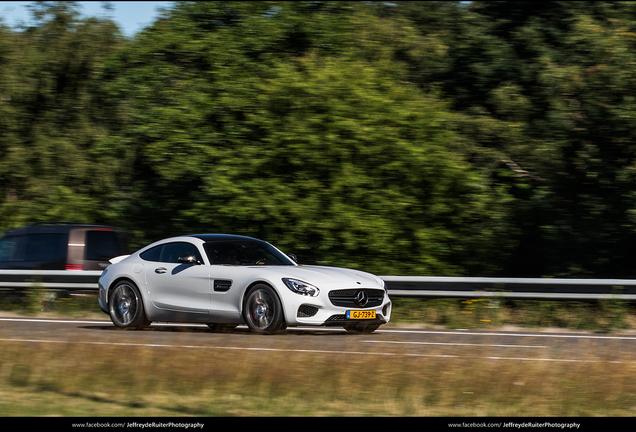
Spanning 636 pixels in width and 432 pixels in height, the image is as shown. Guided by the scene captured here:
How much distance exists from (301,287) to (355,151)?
7.25 m

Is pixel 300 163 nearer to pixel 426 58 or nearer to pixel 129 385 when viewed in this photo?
pixel 426 58

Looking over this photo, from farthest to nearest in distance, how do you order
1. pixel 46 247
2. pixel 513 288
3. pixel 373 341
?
pixel 46 247 → pixel 513 288 → pixel 373 341

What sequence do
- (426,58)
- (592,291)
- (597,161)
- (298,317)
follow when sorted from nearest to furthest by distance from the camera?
(298,317) < (592,291) < (597,161) < (426,58)

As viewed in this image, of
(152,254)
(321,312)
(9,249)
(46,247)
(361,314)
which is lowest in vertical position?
(9,249)

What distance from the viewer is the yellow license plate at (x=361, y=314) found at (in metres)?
11.5

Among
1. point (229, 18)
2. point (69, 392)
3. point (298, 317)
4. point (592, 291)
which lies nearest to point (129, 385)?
point (69, 392)

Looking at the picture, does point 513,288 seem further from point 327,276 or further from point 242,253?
point 242,253

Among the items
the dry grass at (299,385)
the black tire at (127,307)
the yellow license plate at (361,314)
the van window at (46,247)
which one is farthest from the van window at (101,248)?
the dry grass at (299,385)

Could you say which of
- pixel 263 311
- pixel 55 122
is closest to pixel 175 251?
pixel 263 311

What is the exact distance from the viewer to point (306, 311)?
37.3ft

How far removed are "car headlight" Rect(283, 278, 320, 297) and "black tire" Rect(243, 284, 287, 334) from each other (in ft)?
0.75

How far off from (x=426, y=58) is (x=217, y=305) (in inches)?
610

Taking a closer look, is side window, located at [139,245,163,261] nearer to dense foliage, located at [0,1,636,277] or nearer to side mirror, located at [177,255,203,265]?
side mirror, located at [177,255,203,265]

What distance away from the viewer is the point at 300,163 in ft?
59.4
